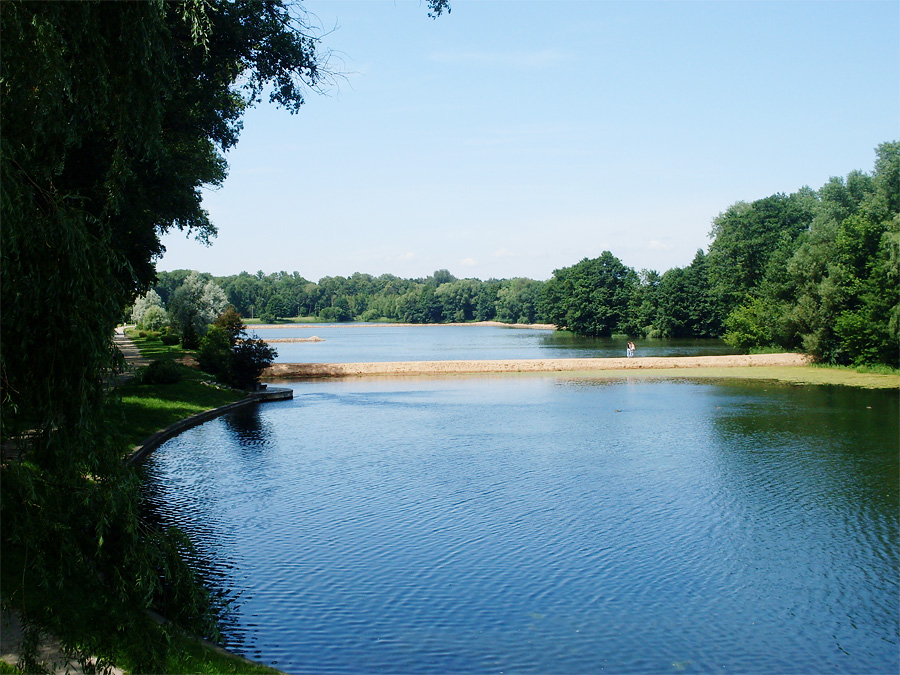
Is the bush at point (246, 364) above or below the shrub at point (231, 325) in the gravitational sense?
below

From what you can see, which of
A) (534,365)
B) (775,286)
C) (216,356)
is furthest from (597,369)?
(216,356)

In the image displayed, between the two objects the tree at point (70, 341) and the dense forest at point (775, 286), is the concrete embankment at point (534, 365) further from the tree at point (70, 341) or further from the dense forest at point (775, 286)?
the tree at point (70, 341)

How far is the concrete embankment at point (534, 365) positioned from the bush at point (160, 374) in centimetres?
A: 1746

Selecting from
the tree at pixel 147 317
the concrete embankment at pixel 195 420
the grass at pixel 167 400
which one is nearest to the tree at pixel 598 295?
the tree at pixel 147 317

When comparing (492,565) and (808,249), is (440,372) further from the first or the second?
(492,565)

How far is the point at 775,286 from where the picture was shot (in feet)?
188

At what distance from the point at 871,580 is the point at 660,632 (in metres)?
3.89

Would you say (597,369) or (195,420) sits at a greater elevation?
(597,369)

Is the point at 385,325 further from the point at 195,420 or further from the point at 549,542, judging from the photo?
the point at 549,542

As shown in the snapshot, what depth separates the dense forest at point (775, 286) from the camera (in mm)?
45469

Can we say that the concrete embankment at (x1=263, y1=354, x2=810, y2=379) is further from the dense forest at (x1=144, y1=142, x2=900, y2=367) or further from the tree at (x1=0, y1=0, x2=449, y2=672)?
the tree at (x1=0, y1=0, x2=449, y2=672)

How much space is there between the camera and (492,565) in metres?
12.0

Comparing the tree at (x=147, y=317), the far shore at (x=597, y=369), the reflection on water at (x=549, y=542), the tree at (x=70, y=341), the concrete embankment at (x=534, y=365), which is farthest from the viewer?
the tree at (x=147, y=317)

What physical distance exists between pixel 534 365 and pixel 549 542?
121 ft
